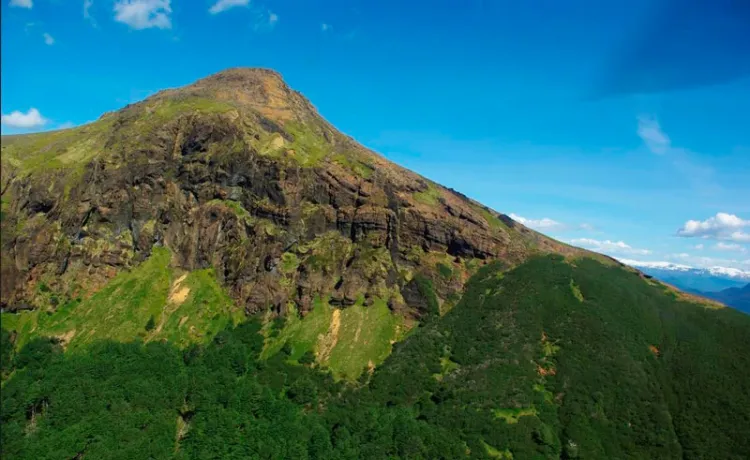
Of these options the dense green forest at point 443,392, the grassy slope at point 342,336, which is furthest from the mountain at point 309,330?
the grassy slope at point 342,336

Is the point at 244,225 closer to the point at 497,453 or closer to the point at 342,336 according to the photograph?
the point at 342,336

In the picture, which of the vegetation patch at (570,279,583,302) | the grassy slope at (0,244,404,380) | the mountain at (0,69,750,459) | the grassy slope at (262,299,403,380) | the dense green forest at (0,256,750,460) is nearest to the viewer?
the dense green forest at (0,256,750,460)

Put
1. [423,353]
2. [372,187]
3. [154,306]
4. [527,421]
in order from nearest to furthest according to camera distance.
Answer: [527,421] < [423,353] < [154,306] < [372,187]

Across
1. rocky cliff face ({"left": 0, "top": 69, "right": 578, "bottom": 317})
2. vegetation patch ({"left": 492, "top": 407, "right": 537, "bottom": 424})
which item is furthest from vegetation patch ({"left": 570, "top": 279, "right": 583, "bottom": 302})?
vegetation patch ({"left": 492, "top": 407, "right": 537, "bottom": 424})

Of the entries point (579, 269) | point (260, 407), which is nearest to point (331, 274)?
point (260, 407)

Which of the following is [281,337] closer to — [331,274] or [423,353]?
[331,274]

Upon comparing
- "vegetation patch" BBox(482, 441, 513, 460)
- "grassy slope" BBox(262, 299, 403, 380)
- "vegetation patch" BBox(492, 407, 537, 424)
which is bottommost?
"vegetation patch" BBox(482, 441, 513, 460)

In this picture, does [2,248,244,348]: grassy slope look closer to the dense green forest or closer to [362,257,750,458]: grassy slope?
the dense green forest
